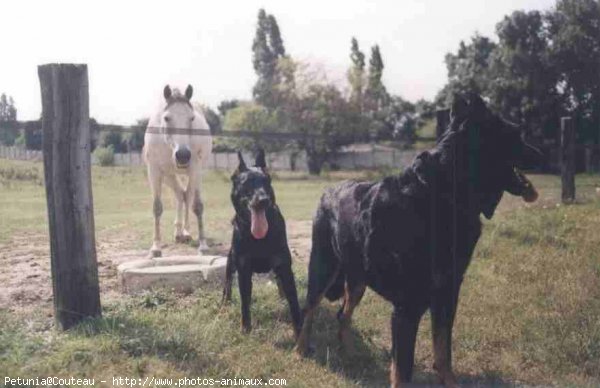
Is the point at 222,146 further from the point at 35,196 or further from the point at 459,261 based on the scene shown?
the point at 459,261

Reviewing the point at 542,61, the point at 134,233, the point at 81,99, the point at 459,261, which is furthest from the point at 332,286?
the point at 542,61

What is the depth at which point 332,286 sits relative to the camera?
5.21 metres

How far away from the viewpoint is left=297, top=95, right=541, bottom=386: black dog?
157 inches

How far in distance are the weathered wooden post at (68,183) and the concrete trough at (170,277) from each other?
1301 mm

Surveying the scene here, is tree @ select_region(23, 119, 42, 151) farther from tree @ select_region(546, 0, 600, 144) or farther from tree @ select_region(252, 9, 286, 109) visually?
tree @ select_region(252, 9, 286, 109)

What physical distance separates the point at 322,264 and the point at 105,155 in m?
3.93

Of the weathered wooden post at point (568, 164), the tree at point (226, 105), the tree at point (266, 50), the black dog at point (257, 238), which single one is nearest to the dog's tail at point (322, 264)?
the black dog at point (257, 238)

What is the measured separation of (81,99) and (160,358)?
7.26 ft

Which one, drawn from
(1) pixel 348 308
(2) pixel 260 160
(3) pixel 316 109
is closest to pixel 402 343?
(1) pixel 348 308

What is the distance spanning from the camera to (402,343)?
4.04 metres

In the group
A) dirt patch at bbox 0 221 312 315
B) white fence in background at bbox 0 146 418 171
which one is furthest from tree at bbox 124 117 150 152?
dirt patch at bbox 0 221 312 315

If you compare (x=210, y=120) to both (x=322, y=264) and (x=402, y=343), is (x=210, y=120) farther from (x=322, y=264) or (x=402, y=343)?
→ (x=402, y=343)

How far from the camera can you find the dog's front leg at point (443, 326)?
4.11 metres

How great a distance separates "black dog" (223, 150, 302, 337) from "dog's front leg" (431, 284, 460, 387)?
1337 millimetres
